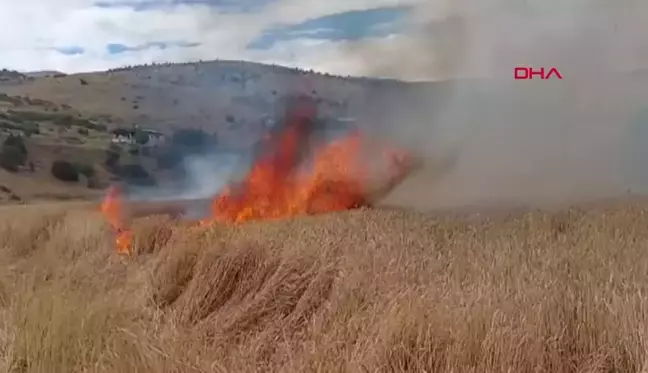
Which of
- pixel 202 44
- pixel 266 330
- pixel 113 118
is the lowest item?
pixel 266 330

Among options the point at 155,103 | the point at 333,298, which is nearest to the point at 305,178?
the point at 155,103

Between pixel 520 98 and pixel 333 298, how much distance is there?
2451 millimetres

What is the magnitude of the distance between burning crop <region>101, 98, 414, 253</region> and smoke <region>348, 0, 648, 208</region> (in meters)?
0.20

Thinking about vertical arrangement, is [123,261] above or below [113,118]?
below

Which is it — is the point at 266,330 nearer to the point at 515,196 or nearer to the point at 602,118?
the point at 515,196

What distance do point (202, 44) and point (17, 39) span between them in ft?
3.70

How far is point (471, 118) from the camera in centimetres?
465

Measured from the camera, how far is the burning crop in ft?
A: 14.7

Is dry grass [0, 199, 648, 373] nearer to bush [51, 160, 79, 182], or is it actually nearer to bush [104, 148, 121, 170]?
bush [51, 160, 79, 182]

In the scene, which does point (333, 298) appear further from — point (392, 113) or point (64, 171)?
point (64, 171)

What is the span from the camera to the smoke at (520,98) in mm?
4535

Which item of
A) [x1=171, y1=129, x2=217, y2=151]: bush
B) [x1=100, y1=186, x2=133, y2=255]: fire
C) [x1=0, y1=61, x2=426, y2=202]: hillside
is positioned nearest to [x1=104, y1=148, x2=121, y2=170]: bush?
[x1=0, y1=61, x2=426, y2=202]: hillside

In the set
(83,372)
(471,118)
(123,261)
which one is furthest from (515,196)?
(83,372)

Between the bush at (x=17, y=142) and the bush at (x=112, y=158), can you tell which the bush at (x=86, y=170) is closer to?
the bush at (x=112, y=158)
